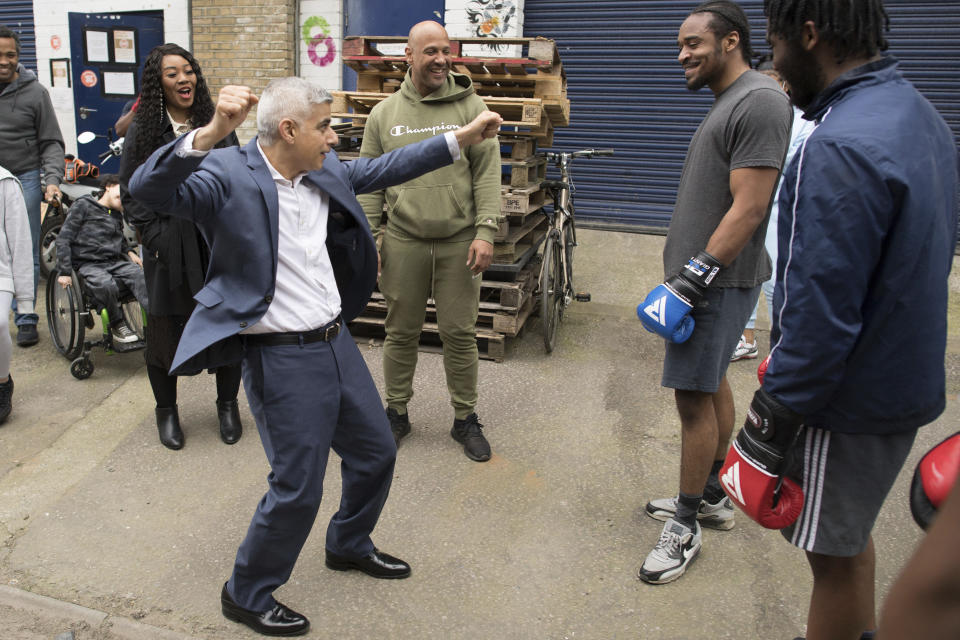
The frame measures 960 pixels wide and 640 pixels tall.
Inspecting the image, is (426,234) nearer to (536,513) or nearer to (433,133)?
(433,133)

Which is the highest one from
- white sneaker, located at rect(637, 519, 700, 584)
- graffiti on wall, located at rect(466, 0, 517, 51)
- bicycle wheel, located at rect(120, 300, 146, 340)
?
graffiti on wall, located at rect(466, 0, 517, 51)

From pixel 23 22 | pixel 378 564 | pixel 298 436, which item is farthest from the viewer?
pixel 23 22

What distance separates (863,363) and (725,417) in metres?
1.43

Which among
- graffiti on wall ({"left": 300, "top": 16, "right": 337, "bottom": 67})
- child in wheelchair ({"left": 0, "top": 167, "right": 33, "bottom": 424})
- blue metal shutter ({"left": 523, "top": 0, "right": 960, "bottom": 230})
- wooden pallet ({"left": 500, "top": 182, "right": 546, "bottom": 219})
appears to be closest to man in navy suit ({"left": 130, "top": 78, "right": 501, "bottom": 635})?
child in wheelchair ({"left": 0, "top": 167, "right": 33, "bottom": 424})

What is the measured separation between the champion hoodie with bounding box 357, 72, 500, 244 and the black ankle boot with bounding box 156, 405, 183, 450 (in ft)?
5.52

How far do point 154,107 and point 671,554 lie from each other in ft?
10.9

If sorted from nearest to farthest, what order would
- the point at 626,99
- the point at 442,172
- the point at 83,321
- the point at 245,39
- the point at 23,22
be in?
1. the point at 442,172
2. the point at 83,321
3. the point at 626,99
4. the point at 245,39
5. the point at 23,22

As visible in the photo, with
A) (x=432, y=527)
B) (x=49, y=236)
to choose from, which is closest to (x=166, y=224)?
(x=432, y=527)

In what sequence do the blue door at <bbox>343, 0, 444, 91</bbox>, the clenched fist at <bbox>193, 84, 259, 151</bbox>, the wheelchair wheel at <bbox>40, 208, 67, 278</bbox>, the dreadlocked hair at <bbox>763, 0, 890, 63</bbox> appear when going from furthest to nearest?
1. the blue door at <bbox>343, 0, 444, 91</bbox>
2. the wheelchair wheel at <bbox>40, 208, 67, 278</bbox>
3. the clenched fist at <bbox>193, 84, 259, 151</bbox>
4. the dreadlocked hair at <bbox>763, 0, 890, 63</bbox>

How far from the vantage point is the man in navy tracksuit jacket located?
1890 mm

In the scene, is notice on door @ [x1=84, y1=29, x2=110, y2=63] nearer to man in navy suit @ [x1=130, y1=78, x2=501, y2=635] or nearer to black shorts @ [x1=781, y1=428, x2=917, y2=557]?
man in navy suit @ [x1=130, y1=78, x2=501, y2=635]

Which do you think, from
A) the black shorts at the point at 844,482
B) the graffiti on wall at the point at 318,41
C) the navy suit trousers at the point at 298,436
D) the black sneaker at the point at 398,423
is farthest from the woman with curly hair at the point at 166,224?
the graffiti on wall at the point at 318,41

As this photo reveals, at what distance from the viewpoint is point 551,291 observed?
5.50m

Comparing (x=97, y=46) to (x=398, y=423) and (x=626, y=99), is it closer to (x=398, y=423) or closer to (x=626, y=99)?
(x=626, y=99)
